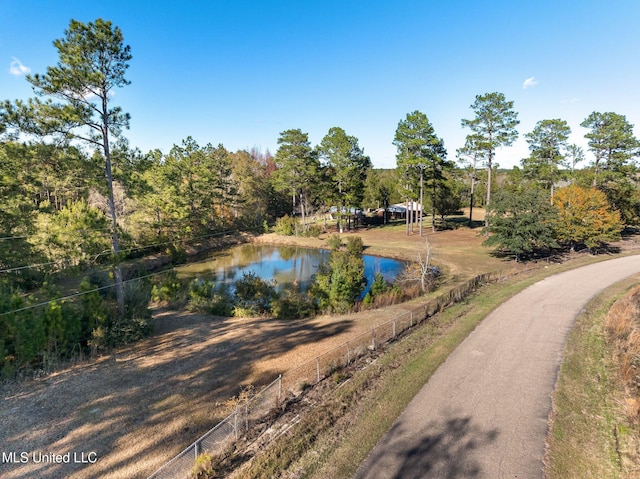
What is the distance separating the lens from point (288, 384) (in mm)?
11398

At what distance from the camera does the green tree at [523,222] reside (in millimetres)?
27475

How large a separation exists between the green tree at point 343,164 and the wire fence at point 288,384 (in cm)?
3211

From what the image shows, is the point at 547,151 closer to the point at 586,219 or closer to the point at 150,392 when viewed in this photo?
the point at 586,219

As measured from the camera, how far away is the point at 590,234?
2972 centimetres

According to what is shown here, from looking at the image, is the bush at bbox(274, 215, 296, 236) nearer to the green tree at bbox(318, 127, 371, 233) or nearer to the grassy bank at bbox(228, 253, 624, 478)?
the green tree at bbox(318, 127, 371, 233)

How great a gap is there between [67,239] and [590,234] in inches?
1598

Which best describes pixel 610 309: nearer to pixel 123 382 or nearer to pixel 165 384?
pixel 165 384

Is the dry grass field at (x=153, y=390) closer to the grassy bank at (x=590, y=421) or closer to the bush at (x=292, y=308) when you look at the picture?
the bush at (x=292, y=308)

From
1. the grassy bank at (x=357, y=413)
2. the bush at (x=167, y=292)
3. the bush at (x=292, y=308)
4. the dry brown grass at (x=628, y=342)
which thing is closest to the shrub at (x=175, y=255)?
the bush at (x=167, y=292)

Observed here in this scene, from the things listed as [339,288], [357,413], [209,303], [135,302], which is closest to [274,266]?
[209,303]

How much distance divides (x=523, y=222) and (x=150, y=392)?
2957 cm

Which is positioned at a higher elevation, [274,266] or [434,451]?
[434,451]

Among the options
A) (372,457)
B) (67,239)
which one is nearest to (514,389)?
(372,457)

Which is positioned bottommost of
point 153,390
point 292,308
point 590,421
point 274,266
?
point 274,266
